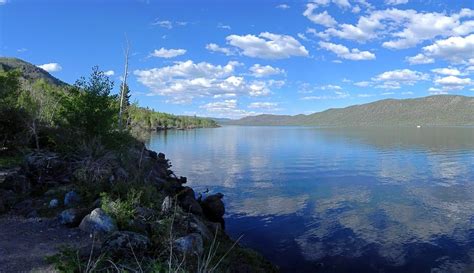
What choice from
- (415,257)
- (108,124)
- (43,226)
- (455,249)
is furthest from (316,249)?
(108,124)

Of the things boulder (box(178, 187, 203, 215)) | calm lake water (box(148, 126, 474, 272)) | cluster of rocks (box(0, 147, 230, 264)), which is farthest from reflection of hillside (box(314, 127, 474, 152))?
cluster of rocks (box(0, 147, 230, 264))

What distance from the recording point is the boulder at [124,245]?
29.8 feet

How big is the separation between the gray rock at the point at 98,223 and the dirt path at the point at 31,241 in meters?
0.24

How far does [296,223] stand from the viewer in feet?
75.2

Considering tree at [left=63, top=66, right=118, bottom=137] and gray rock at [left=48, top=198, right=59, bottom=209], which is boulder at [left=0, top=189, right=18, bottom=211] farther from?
tree at [left=63, top=66, right=118, bottom=137]

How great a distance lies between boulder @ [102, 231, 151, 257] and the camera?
358 inches

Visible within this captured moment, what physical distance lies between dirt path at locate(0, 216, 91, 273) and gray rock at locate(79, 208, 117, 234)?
241mm

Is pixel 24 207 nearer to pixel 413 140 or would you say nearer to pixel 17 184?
pixel 17 184

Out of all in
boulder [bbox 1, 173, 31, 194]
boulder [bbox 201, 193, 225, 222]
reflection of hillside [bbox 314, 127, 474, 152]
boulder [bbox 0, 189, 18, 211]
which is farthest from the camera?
reflection of hillside [bbox 314, 127, 474, 152]

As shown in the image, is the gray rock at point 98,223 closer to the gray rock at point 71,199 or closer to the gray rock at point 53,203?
the gray rock at point 71,199

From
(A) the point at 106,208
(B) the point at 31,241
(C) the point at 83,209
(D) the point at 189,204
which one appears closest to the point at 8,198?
(C) the point at 83,209

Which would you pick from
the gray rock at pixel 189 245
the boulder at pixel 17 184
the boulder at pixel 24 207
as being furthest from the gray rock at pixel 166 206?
the boulder at pixel 17 184

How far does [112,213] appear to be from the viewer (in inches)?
502

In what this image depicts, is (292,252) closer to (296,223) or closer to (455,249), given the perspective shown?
(296,223)
